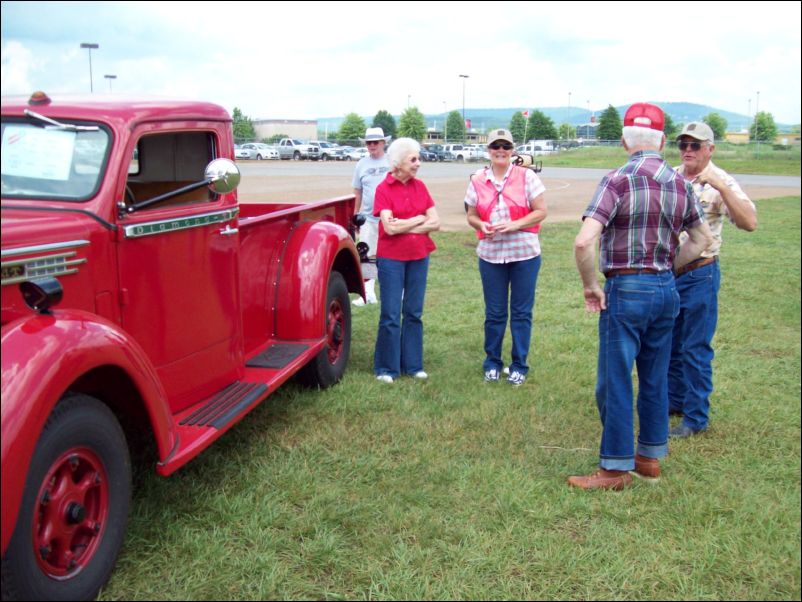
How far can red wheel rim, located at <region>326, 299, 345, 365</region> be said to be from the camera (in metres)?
5.86

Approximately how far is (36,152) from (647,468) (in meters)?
3.31

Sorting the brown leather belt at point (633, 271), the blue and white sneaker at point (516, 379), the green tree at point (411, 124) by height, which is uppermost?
the green tree at point (411, 124)

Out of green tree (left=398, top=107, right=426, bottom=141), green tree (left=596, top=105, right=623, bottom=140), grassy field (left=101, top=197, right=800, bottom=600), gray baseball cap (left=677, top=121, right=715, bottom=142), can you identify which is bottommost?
grassy field (left=101, top=197, right=800, bottom=600)

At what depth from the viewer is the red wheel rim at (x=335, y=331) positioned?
5863mm

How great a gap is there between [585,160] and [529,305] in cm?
4676

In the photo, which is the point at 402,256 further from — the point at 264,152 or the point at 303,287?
the point at 264,152

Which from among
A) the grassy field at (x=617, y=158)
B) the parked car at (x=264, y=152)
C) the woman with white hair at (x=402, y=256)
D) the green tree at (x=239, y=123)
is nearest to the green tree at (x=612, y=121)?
the woman with white hair at (x=402, y=256)

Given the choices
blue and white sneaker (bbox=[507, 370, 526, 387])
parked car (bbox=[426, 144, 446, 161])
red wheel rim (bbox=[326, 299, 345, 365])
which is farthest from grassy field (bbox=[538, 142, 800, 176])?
red wheel rim (bbox=[326, 299, 345, 365])

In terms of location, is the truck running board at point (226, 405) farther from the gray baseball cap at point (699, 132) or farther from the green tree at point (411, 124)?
the green tree at point (411, 124)

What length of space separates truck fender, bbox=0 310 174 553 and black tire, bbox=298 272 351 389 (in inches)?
95.1

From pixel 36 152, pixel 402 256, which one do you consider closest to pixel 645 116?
pixel 402 256

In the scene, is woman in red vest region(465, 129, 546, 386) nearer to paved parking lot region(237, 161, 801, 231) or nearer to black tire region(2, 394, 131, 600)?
black tire region(2, 394, 131, 600)

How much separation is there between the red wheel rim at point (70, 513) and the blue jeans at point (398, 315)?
3.09 metres

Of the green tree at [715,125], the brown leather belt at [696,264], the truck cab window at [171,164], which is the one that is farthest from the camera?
the green tree at [715,125]
